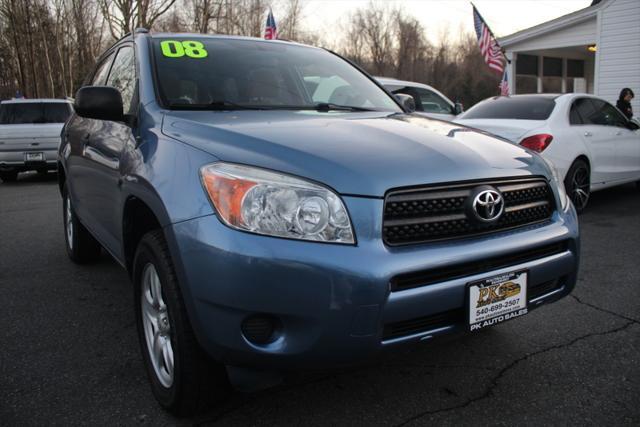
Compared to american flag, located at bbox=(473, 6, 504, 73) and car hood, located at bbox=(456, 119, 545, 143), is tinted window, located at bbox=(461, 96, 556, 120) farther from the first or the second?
american flag, located at bbox=(473, 6, 504, 73)

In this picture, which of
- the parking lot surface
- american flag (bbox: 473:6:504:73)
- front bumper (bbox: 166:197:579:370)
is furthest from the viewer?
american flag (bbox: 473:6:504:73)

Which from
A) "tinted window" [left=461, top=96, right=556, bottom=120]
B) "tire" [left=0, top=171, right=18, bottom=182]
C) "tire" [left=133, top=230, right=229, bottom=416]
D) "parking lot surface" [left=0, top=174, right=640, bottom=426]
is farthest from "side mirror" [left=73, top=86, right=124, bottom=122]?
"tire" [left=0, top=171, right=18, bottom=182]

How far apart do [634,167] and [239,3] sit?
2985 cm

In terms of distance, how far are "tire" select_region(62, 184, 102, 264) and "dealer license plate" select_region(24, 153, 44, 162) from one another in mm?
7300

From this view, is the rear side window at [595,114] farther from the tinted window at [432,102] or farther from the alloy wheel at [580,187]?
the tinted window at [432,102]

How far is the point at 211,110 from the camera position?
9.07ft

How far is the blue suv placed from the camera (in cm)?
182

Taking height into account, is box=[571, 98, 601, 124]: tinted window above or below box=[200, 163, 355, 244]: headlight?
above

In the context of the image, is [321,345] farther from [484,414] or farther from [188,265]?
[484,414]

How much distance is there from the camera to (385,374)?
2.62m

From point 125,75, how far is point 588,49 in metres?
19.0

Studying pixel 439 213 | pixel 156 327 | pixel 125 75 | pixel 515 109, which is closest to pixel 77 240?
pixel 125 75

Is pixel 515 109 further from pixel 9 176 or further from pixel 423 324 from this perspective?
pixel 9 176

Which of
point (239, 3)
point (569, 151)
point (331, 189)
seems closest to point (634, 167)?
point (569, 151)
